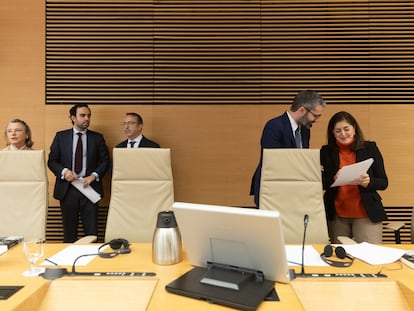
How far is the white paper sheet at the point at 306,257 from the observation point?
6.11 ft

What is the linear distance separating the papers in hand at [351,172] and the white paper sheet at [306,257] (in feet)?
2.37

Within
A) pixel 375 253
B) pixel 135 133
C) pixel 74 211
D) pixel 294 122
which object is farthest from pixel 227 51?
pixel 375 253

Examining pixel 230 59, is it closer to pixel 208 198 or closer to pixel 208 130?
pixel 208 130

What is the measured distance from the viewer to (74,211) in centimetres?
399

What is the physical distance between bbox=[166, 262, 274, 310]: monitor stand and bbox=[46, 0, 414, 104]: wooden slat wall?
306 centimetres

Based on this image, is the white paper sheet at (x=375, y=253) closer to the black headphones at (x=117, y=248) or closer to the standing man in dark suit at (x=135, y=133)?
the black headphones at (x=117, y=248)

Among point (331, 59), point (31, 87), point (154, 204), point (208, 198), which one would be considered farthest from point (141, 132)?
point (331, 59)

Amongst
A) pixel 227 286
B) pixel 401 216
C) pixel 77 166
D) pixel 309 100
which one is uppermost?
pixel 309 100

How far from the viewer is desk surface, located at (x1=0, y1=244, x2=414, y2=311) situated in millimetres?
1378

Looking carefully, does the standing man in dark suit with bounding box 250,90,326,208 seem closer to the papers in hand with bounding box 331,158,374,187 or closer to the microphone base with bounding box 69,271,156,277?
the papers in hand with bounding box 331,158,374,187

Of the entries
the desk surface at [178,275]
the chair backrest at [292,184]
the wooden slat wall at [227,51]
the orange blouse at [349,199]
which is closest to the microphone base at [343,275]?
the desk surface at [178,275]

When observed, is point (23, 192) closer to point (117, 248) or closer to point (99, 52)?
point (117, 248)

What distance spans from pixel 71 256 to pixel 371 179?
7.26 ft

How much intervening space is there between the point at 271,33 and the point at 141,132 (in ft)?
6.31
